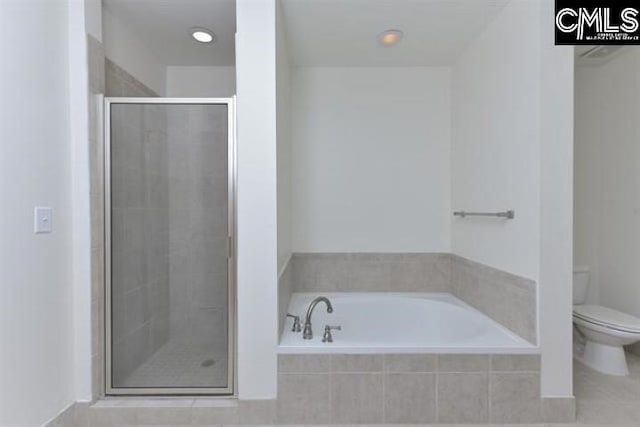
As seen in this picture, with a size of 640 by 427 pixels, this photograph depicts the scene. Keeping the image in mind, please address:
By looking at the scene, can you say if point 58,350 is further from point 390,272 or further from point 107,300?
point 390,272

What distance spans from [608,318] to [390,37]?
241 centimetres

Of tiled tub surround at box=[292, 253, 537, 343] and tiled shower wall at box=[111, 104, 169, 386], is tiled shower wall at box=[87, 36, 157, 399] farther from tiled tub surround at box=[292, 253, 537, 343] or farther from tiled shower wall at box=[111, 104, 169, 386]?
tiled tub surround at box=[292, 253, 537, 343]

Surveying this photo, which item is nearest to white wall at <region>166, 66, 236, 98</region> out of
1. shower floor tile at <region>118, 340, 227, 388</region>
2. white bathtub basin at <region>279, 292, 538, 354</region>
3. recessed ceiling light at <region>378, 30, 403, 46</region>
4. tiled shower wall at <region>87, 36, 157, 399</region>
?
tiled shower wall at <region>87, 36, 157, 399</region>

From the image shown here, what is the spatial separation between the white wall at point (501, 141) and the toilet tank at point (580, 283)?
0.95m

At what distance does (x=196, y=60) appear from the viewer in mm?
2838

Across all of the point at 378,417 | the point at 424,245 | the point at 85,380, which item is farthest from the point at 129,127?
the point at 424,245

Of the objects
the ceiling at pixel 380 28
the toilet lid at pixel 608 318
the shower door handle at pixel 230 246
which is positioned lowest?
the toilet lid at pixel 608 318

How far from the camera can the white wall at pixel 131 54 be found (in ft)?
7.03

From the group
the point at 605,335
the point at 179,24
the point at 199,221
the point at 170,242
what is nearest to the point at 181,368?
the point at 170,242

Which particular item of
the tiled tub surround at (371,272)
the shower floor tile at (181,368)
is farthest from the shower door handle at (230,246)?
the tiled tub surround at (371,272)

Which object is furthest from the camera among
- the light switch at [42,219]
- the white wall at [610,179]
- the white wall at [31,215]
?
the white wall at [610,179]

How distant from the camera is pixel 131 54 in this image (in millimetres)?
2379

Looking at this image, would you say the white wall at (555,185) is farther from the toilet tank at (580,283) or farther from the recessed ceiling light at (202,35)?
the recessed ceiling light at (202,35)

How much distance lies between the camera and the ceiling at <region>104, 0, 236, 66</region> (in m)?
2.08
